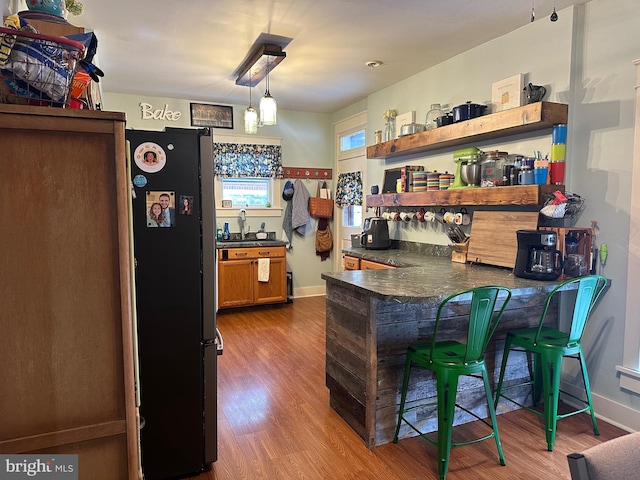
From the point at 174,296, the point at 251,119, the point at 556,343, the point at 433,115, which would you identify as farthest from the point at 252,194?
the point at 556,343

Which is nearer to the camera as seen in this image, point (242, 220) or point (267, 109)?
point (267, 109)

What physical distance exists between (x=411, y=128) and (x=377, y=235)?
1.13 metres

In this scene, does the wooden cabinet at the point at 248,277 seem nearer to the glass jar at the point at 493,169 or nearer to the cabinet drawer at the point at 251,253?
the cabinet drawer at the point at 251,253

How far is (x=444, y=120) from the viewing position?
3.48 m

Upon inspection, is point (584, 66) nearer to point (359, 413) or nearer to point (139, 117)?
point (359, 413)

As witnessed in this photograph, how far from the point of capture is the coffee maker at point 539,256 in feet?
8.26

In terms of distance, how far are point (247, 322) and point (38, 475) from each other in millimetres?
3837

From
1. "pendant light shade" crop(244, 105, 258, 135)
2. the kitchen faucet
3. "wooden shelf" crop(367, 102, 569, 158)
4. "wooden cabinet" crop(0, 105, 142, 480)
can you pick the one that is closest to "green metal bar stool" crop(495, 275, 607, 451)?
"wooden shelf" crop(367, 102, 569, 158)

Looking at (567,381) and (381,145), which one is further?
(381,145)

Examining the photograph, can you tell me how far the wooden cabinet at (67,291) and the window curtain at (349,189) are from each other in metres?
4.48

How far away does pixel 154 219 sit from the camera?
1946 millimetres

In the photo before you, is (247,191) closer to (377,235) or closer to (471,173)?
(377,235)

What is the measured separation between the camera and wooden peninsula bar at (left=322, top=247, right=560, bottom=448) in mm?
2275

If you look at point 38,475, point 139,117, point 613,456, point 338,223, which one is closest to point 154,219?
point 38,475
